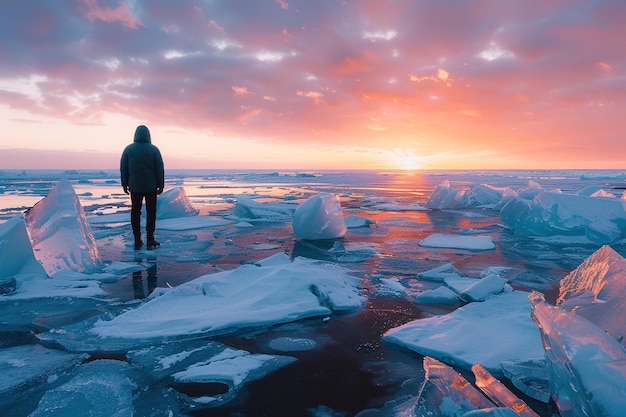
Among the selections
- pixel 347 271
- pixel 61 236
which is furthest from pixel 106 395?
pixel 61 236

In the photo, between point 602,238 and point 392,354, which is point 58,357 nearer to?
point 392,354

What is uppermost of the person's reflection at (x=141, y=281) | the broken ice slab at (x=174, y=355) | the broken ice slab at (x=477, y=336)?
the broken ice slab at (x=477, y=336)

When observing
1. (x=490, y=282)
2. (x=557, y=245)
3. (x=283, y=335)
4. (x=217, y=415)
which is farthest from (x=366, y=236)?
(x=217, y=415)

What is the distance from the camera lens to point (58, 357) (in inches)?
80.7

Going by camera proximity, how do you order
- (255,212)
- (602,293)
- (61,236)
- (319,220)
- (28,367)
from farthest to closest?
(255,212)
(319,220)
(61,236)
(602,293)
(28,367)

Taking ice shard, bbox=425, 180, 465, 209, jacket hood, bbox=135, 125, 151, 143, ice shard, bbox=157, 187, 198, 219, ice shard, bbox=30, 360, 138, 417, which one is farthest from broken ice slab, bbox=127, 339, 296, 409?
ice shard, bbox=425, 180, 465, 209

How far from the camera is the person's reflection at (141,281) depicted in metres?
3.25

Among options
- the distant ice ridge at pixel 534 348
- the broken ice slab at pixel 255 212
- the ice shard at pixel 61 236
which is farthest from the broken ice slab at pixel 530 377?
the broken ice slab at pixel 255 212

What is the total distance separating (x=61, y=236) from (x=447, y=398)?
4078 mm

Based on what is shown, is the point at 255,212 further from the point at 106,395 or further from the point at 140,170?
the point at 106,395

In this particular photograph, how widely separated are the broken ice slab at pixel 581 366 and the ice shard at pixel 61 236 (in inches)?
158

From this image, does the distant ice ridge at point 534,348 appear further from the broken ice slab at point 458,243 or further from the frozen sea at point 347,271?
the broken ice slab at point 458,243

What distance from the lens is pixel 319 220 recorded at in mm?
6156

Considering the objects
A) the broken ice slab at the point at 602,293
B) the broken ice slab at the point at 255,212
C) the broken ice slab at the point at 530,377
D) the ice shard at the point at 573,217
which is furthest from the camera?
the broken ice slab at the point at 255,212
